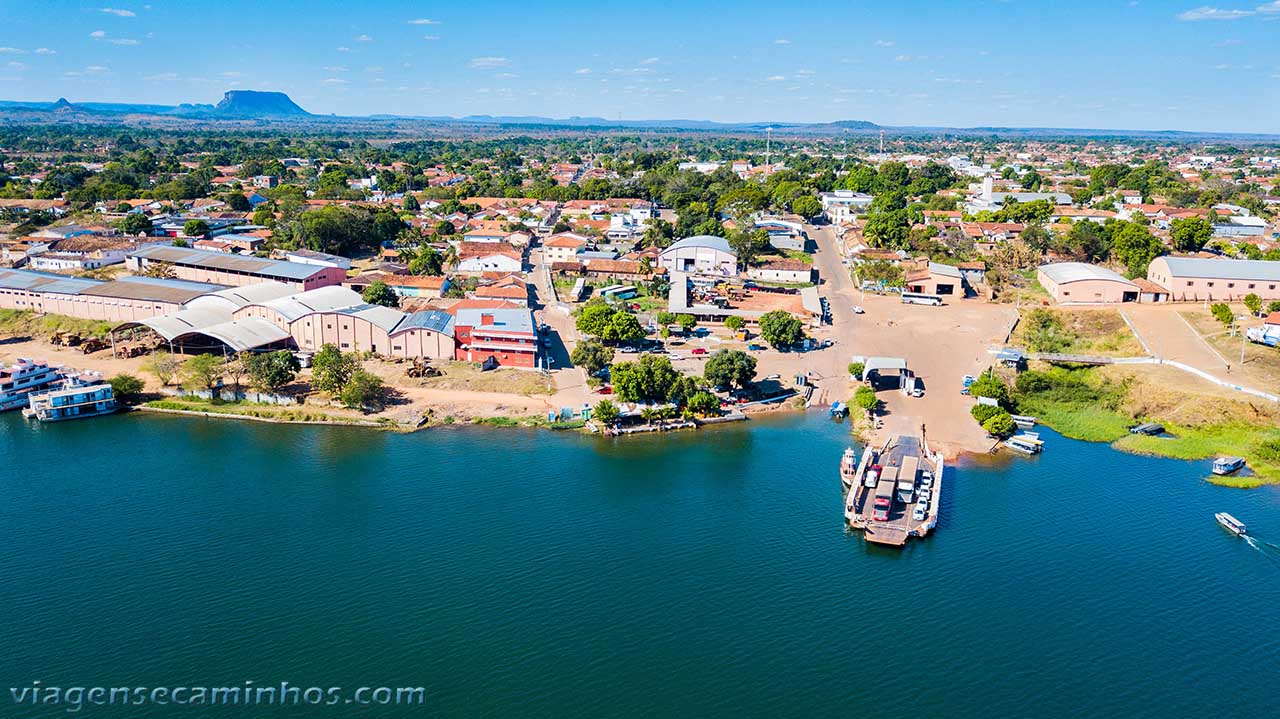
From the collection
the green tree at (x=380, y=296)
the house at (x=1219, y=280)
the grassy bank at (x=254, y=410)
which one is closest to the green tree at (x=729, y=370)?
the grassy bank at (x=254, y=410)

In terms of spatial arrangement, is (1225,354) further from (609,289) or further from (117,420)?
(117,420)

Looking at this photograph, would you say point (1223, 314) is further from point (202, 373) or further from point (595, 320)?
point (202, 373)

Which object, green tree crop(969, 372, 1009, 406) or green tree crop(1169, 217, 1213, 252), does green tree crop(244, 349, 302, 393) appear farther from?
green tree crop(1169, 217, 1213, 252)

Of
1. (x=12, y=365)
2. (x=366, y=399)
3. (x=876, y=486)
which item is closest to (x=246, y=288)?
(x=12, y=365)

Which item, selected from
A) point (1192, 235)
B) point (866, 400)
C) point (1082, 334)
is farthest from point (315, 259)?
point (1192, 235)

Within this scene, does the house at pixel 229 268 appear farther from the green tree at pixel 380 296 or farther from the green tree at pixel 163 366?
the green tree at pixel 163 366

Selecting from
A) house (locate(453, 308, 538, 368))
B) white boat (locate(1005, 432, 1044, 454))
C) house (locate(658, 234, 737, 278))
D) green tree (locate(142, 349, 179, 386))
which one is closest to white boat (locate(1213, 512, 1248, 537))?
white boat (locate(1005, 432, 1044, 454))
